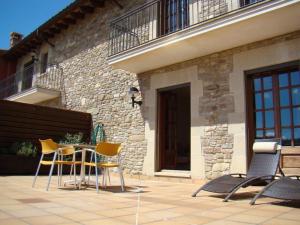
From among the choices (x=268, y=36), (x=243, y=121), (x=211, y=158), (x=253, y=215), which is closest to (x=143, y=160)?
(x=211, y=158)

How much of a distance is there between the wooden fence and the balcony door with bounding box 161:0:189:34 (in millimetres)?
3901

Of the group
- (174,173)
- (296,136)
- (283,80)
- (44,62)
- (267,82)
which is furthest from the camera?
(44,62)

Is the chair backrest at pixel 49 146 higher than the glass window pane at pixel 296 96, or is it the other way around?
the glass window pane at pixel 296 96

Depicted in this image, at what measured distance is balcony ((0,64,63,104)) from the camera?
11539mm

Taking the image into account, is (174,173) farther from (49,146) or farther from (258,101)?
(49,146)

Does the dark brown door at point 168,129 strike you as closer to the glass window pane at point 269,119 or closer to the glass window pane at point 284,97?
the glass window pane at point 269,119

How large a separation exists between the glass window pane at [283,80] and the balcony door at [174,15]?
9.55ft

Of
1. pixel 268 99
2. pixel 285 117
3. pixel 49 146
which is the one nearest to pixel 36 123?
pixel 49 146

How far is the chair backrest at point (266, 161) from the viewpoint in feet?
14.2

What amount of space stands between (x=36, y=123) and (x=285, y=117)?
6.75m

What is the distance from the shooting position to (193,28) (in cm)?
625

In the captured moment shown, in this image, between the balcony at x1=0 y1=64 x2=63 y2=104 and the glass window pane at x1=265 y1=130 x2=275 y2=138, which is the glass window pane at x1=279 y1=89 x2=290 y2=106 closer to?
the glass window pane at x1=265 y1=130 x2=275 y2=138

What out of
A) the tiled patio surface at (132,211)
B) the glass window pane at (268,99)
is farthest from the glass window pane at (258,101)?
the tiled patio surface at (132,211)

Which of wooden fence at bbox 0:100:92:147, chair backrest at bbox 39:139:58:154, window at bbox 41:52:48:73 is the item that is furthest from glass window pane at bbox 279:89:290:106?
window at bbox 41:52:48:73
